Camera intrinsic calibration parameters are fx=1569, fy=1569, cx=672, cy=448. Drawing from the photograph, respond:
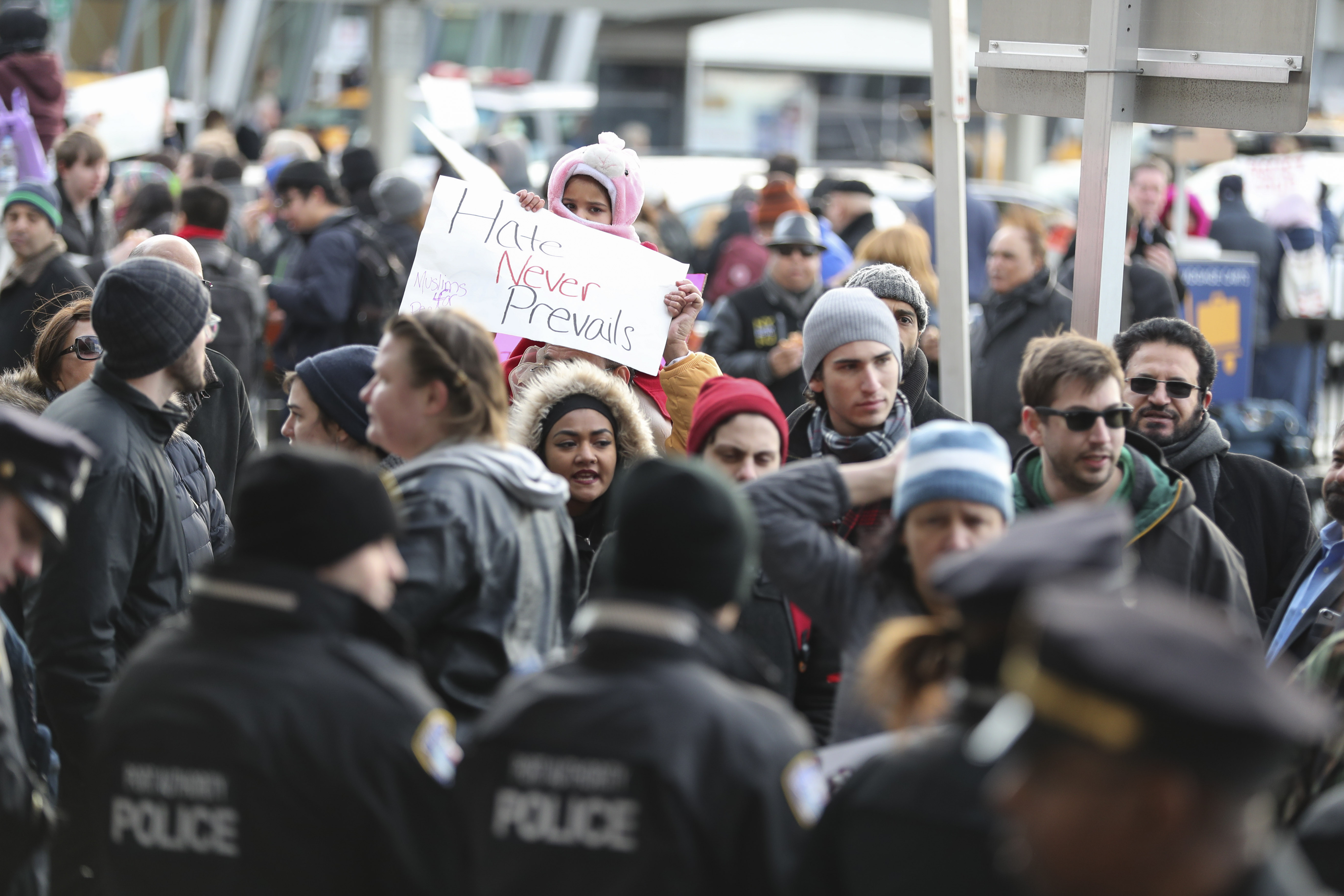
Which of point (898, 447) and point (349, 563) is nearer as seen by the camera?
point (349, 563)

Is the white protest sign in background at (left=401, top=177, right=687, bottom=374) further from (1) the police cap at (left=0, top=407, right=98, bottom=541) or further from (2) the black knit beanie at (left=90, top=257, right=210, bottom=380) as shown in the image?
(1) the police cap at (left=0, top=407, right=98, bottom=541)

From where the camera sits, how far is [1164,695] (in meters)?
1.76

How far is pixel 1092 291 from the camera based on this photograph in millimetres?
5219

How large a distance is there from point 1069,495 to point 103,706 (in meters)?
2.45

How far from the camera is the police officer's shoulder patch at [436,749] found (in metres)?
2.57

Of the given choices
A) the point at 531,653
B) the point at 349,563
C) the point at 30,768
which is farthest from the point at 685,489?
the point at 30,768

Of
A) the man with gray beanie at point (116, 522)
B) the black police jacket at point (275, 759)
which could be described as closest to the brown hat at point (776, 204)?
the man with gray beanie at point (116, 522)

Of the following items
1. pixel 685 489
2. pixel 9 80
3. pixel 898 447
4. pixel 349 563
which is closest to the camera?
pixel 685 489

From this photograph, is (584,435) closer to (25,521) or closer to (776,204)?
(25,521)

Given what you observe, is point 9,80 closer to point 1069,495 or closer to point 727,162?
point 1069,495

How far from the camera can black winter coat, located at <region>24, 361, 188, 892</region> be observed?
3623mm

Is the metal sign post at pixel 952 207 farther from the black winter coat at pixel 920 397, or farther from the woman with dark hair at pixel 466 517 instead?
the woman with dark hair at pixel 466 517

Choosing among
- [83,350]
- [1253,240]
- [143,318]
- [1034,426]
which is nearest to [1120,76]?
[1034,426]

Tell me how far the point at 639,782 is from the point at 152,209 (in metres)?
7.42
